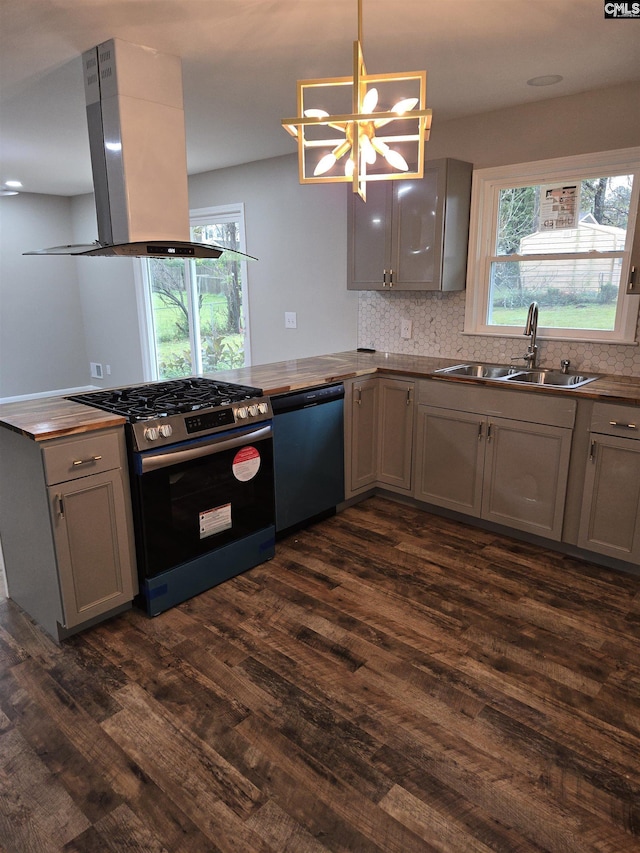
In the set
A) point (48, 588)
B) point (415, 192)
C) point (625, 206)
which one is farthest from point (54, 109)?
point (625, 206)

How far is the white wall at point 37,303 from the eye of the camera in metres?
6.37

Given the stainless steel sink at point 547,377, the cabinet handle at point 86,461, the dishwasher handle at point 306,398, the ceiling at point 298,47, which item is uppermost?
the ceiling at point 298,47

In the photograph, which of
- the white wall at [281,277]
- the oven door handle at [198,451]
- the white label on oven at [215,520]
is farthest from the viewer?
the white wall at [281,277]

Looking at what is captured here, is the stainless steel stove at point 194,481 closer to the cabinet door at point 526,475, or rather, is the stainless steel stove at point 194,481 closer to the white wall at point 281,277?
the cabinet door at point 526,475

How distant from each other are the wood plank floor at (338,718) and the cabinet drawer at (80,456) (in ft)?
2.40

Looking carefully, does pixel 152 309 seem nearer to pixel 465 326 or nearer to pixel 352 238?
pixel 352 238

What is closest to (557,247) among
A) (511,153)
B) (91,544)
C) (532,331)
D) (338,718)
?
(532,331)

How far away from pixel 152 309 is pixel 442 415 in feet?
12.8

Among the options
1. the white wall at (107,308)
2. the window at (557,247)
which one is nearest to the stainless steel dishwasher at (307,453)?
the window at (557,247)

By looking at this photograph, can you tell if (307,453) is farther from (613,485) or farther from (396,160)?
(396,160)

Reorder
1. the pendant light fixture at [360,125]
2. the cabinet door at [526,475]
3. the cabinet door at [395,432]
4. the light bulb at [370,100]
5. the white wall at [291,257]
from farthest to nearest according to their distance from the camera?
the white wall at [291,257] → the cabinet door at [395,432] → the cabinet door at [526,475] → the light bulb at [370,100] → the pendant light fixture at [360,125]

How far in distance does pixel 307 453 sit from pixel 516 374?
134cm

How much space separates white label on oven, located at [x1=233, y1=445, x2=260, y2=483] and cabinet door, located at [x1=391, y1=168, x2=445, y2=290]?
5.18 ft

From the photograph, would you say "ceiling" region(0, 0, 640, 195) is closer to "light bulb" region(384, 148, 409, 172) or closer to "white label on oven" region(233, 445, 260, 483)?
"light bulb" region(384, 148, 409, 172)
